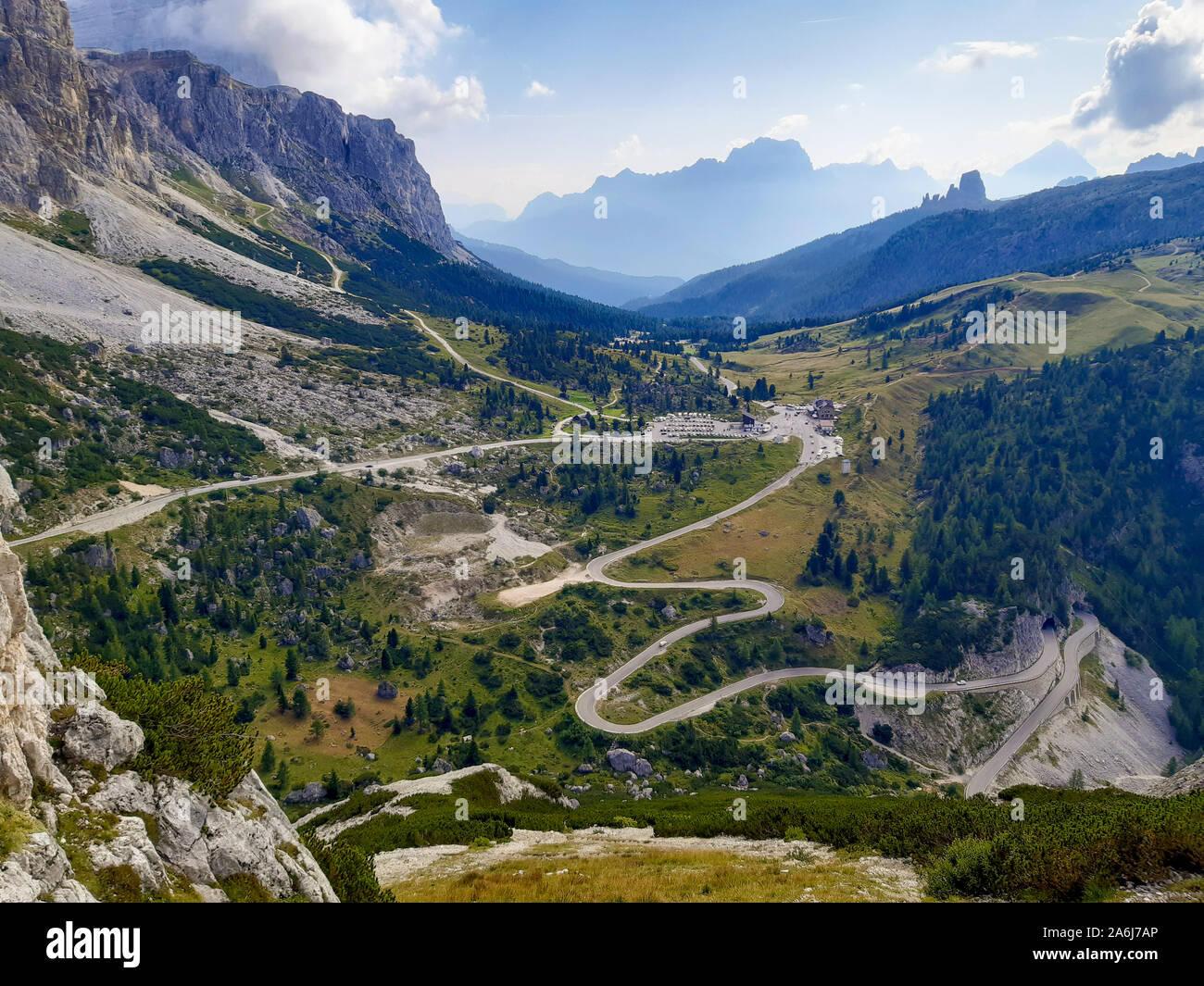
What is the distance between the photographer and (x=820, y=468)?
595 feet

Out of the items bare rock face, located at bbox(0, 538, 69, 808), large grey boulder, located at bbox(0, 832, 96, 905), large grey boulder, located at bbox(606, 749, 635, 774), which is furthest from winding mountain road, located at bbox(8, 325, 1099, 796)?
large grey boulder, located at bbox(0, 832, 96, 905)

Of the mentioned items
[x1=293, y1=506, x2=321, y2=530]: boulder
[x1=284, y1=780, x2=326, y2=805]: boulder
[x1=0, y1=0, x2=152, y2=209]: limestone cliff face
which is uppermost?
[x1=0, y1=0, x2=152, y2=209]: limestone cliff face

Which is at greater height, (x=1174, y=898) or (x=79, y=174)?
(x=79, y=174)

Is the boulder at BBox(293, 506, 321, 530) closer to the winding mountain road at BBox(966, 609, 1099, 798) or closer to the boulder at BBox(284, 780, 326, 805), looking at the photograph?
the boulder at BBox(284, 780, 326, 805)

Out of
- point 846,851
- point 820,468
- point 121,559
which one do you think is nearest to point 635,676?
point 846,851

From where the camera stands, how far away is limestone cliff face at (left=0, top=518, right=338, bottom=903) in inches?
→ 588

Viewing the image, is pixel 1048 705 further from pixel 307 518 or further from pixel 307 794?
pixel 307 518

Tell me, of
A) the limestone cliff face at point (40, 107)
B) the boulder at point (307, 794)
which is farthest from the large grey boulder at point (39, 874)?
the limestone cliff face at point (40, 107)

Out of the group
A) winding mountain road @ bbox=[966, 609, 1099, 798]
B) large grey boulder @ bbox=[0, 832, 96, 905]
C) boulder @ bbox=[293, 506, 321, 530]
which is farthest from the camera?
boulder @ bbox=[293, 506, 321, 530]

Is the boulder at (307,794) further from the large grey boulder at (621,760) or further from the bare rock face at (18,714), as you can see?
the bare rock face at (18,714)

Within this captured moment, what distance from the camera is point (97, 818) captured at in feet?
58.7

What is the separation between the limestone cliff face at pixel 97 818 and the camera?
14.9 m
